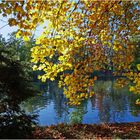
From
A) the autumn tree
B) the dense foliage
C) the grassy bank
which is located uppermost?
the autumn tree

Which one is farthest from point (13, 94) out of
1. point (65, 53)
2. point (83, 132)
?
point (83, 132)

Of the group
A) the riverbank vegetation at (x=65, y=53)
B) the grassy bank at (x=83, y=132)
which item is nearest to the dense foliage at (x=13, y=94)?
the riverbank vegetation at (x=65, y=53)

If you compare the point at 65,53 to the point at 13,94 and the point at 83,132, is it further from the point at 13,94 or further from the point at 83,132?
the point at 83,132

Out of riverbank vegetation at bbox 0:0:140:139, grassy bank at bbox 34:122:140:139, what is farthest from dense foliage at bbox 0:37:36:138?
grassy bank at bbox 34:122:140:139

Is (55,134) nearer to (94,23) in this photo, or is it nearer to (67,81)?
(67,81)

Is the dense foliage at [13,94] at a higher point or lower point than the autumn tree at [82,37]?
lower

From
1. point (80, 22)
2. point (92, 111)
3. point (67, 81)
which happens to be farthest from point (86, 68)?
point (92, 111)

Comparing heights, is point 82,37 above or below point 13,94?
above

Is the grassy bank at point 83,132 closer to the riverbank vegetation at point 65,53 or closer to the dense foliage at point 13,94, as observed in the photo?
the riverbank vegetation at point 65,53

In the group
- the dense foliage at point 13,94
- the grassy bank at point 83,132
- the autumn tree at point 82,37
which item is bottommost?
the grassy bank at point 83,132

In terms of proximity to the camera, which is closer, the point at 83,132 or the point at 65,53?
the point at 65,53

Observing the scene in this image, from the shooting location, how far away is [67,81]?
11.4 meters

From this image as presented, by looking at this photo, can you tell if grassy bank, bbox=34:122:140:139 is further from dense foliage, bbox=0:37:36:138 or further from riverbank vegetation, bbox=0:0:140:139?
dense foliage, bbox=0:37:36:138

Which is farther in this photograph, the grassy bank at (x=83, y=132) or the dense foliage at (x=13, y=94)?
the grassy bank at (x=83, y=132)
